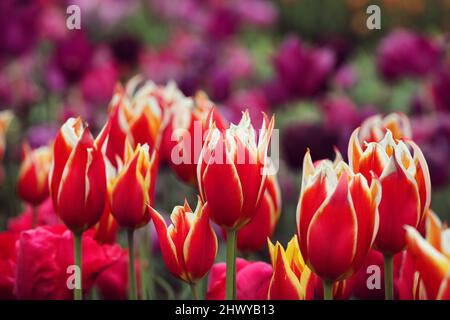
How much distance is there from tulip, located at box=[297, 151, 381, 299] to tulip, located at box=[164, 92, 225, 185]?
20 centimetres

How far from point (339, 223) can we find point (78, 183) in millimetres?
238

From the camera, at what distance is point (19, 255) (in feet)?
2.84

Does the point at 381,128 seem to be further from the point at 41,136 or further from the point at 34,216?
the point at 41,136

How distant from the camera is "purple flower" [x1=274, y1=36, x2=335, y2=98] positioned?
2.04m

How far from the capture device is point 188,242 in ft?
2.58

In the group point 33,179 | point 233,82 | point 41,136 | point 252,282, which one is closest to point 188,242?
point 252,282

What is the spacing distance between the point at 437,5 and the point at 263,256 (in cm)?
287

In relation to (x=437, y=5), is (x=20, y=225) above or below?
below

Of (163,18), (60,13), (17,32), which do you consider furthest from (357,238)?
(163,18)

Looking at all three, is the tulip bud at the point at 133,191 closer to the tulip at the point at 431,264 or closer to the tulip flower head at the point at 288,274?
the tulip flower head at the point at 288,274

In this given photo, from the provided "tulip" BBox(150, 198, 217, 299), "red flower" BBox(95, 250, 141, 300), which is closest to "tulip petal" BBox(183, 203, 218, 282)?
"tulip" BBox(150, 198, 217, 299)

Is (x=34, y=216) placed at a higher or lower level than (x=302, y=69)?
lower

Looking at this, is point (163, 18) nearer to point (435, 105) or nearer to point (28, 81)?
point (28, 81)

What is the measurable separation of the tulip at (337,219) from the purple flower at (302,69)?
1.31m
